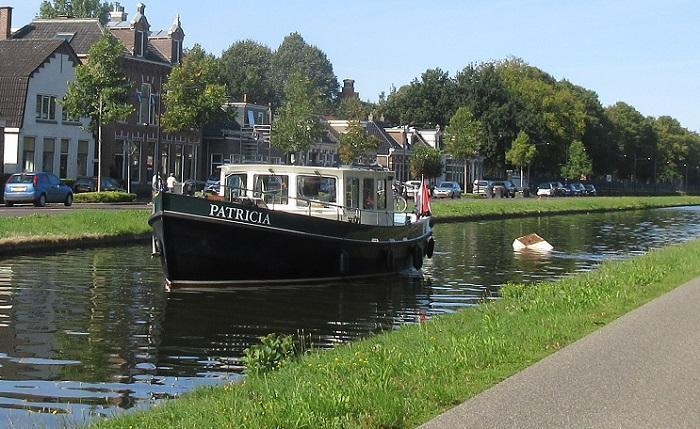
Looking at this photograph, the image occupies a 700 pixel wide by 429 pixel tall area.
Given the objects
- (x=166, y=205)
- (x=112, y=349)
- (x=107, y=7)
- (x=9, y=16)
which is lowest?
(x=112, y=349)

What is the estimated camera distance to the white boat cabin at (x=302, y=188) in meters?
26.4

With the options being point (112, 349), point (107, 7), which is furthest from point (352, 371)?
point (107, 7)

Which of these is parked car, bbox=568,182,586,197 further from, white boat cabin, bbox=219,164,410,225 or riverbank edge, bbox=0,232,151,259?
white boat cabin, bbox=219,164,410,225

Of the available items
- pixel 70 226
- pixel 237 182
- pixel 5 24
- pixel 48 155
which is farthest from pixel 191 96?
pixel 237 182

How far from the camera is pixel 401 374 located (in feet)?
36.3

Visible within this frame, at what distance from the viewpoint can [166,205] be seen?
23.0 metres

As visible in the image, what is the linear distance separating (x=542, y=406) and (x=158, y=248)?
1640 cm

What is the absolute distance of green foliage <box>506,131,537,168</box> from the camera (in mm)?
115000

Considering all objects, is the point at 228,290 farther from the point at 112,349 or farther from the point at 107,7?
the point at 107,7

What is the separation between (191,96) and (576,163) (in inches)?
2942

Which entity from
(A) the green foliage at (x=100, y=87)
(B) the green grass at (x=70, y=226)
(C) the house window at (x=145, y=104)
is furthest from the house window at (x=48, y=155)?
(B) the green grass at (x=70, y=226)

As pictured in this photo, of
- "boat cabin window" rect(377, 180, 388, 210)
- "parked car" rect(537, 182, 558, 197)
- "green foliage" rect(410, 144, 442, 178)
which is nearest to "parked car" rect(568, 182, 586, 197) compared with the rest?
"parked car" rect(537, 182, 558, 197)

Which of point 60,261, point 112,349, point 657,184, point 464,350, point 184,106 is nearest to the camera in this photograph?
point 464,350

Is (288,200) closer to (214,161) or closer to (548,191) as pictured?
(214,161)
